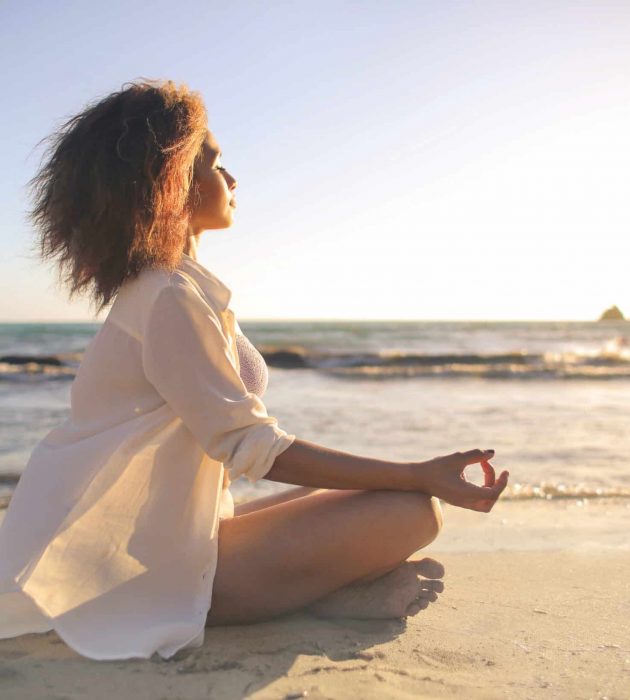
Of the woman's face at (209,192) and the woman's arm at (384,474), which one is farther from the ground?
the woman's face at (209,192)

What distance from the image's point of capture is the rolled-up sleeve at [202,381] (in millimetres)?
1871

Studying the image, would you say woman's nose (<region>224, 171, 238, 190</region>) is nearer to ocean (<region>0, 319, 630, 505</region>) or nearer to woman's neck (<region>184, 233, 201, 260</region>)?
woman's neck (<region>184, 233, 201, 260</region>)

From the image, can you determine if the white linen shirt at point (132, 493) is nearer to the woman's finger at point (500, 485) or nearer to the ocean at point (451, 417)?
the woman's finger at point (500, 485)

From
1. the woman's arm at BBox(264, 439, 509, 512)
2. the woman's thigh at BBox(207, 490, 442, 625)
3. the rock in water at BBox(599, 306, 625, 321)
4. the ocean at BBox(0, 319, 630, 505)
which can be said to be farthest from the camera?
the rock in water at BBox(599, 306, 625, 321)

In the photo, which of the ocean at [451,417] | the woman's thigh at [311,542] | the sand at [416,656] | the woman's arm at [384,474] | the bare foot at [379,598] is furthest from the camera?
the ocean at [451,417]

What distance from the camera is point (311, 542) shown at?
6.93ft

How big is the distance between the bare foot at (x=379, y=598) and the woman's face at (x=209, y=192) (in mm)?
1189

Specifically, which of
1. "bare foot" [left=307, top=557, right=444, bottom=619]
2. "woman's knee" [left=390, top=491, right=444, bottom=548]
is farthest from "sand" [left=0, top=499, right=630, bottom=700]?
"woman's knee" [left=390, top=491, right=444, bottom=548]

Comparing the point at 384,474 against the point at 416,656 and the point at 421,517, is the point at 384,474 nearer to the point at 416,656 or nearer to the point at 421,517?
the point at 421,517

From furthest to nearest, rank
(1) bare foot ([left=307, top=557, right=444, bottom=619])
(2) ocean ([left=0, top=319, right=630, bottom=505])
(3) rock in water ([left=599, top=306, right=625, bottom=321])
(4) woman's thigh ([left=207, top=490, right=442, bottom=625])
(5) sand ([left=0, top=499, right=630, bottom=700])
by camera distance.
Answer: (3) rock in water ([left=599, top=306, right=625, bottom=321])
(2) ocean ([left=0, top=319, right=630, bottom=505])
(1) bare foot ([left=307, top=557, right=444, bottom=619])
(4) woman's thigh ([left=207, top=490, right=442, bottom=625])
(5) sand ([left=0, top=499, right=630, bottom=700])

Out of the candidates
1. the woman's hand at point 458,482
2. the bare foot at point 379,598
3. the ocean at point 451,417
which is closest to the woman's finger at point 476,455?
the woman's hand at point 458,482

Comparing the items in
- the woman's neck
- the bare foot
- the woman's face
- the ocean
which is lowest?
the ocean

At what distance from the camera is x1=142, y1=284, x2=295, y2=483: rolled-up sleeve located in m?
1.87

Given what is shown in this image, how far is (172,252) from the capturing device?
2.01m
